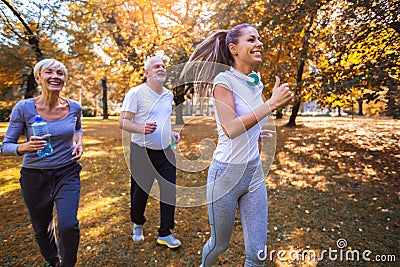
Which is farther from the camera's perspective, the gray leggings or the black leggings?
the black leggings

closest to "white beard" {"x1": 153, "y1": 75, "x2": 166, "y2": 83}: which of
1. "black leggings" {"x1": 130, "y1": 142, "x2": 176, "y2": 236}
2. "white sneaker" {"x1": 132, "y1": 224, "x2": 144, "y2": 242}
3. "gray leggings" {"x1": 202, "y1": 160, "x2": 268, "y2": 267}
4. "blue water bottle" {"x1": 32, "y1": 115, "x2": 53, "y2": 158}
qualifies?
"black leggings" {"x1": 130, "y1": 142, "x2": 176, "y2": 236}

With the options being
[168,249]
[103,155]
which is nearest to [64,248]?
[168,249]

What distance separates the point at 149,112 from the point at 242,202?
1.46 metres

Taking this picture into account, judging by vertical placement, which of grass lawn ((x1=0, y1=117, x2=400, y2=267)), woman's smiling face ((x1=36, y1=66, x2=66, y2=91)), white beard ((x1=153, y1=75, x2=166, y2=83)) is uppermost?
white beard ((x1=153, y1=75, x2=166, y2=83))

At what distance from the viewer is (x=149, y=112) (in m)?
2.77

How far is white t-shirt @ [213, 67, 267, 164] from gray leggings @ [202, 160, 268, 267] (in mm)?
58

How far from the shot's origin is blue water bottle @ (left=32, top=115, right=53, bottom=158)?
196 centimetres

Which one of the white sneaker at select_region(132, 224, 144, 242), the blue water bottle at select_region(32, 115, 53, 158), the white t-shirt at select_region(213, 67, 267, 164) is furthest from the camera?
the white sneaker at select_region(132, 224, 144, 242)

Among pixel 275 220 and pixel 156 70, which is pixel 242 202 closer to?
pixel 156 70

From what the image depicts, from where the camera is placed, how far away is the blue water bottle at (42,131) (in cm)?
196

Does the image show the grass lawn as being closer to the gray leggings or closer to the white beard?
the white beard

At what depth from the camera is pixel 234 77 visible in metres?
1.73

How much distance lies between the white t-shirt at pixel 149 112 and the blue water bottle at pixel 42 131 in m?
0.85

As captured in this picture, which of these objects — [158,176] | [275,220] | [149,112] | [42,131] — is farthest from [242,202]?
[275,220]
